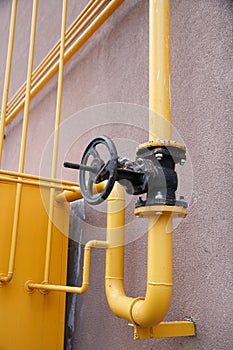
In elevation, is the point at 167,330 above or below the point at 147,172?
below

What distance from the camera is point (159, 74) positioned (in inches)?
42.5

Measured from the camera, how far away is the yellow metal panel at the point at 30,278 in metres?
1.39

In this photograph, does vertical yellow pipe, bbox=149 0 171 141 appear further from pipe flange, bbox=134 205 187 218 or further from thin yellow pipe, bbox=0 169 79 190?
thin yellow pipe, bbox=0 169 79 190

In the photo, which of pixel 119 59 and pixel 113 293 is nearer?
pixel 113 293

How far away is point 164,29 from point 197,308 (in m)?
0.76

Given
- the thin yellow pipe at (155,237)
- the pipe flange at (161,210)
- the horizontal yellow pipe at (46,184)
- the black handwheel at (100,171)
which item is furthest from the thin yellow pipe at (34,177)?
the pipe flange at (161,210)

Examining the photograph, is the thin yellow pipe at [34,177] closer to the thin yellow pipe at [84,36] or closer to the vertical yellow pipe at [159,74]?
the vertical yellow pipe at [159,74]

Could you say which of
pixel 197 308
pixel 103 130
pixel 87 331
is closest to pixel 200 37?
pixel 103 130

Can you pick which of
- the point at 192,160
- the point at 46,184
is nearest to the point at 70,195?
the point at 46,184

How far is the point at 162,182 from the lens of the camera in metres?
0.96

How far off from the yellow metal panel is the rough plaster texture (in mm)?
151

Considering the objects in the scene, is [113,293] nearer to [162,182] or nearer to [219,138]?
[162,182]

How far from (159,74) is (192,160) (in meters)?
0.28

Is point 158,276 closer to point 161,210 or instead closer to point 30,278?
point 161,210
